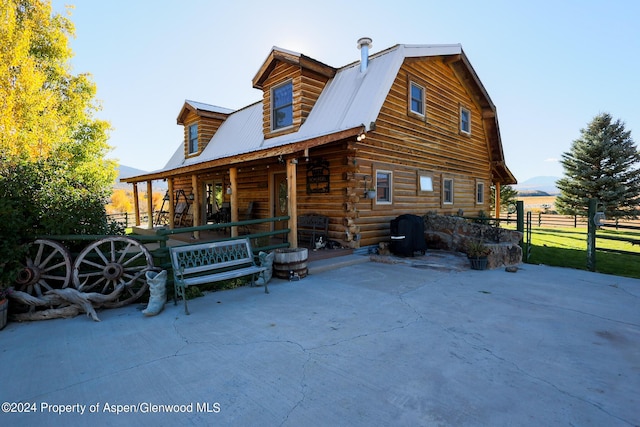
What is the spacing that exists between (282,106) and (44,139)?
38.3 ft

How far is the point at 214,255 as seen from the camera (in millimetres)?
5906

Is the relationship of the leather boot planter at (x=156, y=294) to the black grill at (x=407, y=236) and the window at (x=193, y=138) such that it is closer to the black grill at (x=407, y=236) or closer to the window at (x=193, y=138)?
the black grill at (x=407, y=236)

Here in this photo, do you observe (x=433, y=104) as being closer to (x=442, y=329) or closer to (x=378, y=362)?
(x=442, y=329)

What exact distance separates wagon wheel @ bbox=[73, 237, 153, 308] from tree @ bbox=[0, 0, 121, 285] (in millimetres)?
587

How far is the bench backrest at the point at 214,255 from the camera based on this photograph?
4992 mm

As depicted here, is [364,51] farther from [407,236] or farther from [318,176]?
[407,236]

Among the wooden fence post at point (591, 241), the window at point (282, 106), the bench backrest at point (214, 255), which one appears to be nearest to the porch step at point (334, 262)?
the bench backrest at point (214, 255)

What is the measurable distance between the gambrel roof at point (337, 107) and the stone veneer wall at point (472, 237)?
150 inches

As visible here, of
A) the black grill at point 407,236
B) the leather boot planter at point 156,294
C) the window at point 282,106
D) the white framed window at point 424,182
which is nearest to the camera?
the leather boot planter at point 156,294

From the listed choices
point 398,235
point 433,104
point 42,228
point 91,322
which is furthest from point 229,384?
→ point 433,104

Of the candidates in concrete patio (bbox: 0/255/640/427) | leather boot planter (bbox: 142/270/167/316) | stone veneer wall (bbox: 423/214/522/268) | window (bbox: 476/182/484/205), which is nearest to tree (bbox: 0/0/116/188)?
leather boot planter (bbox: 142/270/167/316)

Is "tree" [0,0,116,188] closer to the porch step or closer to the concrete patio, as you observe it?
the porch step

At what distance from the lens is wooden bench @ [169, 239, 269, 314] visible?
15.2 ft

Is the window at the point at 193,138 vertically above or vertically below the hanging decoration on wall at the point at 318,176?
above
